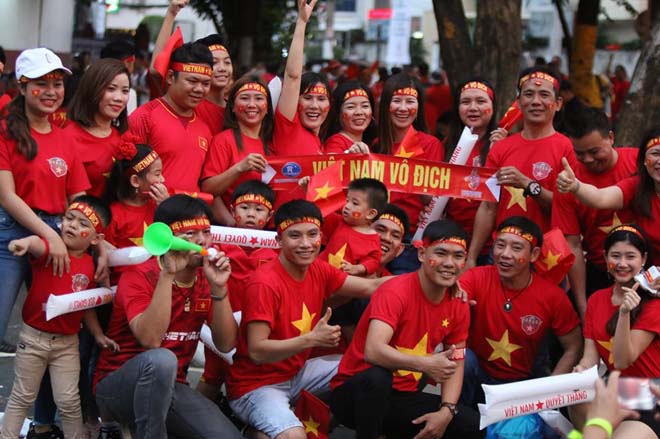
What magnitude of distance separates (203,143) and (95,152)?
730 mm

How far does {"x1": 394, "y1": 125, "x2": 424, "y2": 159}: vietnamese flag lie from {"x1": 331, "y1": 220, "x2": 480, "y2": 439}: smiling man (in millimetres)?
1234

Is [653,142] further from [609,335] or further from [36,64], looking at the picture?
[36,64]

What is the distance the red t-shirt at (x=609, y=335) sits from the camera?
19.3 feet

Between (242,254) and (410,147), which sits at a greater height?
(410,147)

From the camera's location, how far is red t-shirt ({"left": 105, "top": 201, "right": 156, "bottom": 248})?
20.5 ft

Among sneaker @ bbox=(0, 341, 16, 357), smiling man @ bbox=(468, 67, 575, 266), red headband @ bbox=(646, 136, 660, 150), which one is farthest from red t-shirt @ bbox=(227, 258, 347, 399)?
sneaker @ bbox=(0, 341, 16, 357)

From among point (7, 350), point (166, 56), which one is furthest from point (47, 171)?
point (7, 350)

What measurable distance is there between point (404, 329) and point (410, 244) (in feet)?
4.10

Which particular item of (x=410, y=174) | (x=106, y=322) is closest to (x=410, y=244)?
(x=410, y=174)

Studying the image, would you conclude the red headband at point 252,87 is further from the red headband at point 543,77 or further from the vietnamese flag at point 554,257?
the vietnamese flag at point 554,257

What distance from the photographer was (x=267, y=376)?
19.8 ft

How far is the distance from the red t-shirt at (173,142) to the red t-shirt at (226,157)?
5 cm

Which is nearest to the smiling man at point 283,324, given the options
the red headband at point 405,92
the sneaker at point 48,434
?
the sneaker at point 48,434

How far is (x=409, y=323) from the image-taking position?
603cm
